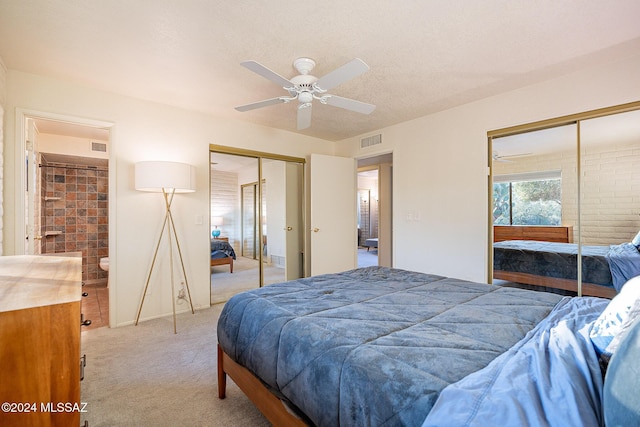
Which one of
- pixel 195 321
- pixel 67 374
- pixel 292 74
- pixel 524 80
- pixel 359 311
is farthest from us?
pixel 195 321

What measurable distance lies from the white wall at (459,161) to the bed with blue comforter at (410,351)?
157cm

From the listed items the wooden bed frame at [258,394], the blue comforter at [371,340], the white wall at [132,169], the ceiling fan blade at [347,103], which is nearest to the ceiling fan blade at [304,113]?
the ceiling fan blade at [347,103]

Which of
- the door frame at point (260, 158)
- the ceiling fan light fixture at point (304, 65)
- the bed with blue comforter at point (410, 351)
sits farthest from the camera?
the door frame at point (260, 158)

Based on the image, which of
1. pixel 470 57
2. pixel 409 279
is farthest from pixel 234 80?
pixel 409 279

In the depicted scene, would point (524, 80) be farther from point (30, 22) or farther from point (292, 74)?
point (30, 22)

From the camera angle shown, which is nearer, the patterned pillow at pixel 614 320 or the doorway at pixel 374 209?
the patterned pillow at pixel 614 320

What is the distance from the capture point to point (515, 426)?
2.29 feet

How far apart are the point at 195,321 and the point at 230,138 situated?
229 centimetres

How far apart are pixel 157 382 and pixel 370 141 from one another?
3.85 m

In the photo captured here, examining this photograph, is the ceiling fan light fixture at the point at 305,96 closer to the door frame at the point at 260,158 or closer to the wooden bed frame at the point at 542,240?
the door frame at the point at 260,158

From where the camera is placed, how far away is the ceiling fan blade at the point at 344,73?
1898 mm

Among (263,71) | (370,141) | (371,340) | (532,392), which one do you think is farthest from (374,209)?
(532,392)

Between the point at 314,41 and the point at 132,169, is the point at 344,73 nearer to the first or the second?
the point at 314,41

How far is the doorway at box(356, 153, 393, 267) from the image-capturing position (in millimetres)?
5660
